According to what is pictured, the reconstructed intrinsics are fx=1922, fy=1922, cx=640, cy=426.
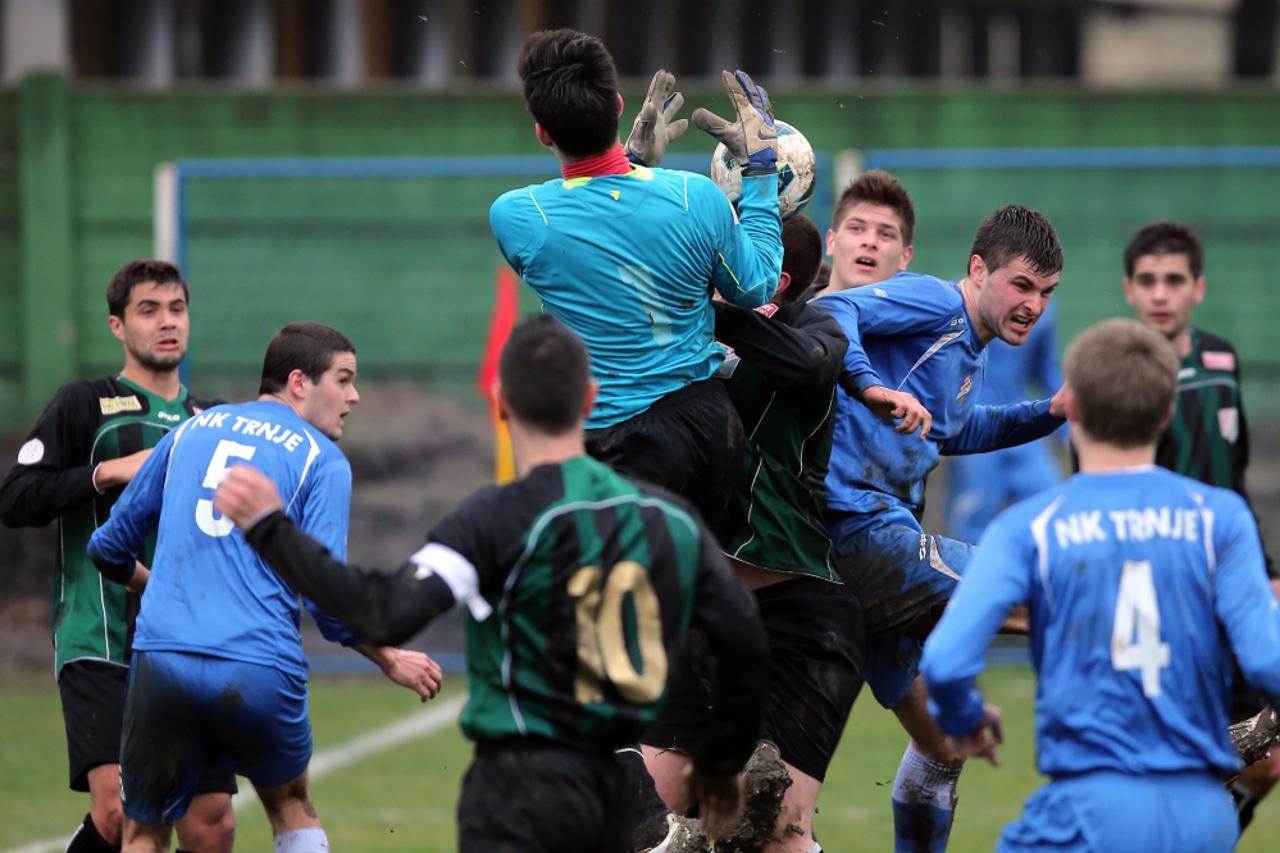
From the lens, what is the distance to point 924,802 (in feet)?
20.9

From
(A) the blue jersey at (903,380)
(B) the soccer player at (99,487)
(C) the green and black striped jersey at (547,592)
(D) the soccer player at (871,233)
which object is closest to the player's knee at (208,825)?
(B) the soccer player at (99,487)

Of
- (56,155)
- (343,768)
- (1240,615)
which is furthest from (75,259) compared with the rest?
(1240,615)

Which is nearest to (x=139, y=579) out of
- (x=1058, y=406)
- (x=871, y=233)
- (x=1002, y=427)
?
(x=871, y=233)

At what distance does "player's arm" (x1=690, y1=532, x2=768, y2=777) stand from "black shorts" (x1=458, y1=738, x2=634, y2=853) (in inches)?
13.3

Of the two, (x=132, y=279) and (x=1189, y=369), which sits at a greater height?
(x=132, y=279)

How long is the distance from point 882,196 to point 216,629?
8.61 ft

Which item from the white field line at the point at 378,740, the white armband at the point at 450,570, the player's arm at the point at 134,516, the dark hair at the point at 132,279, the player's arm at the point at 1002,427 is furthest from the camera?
the white field line at the point at 378,740

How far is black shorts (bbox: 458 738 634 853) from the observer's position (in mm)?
4156

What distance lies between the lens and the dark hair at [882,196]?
21.0ft

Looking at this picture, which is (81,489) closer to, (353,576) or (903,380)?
(353,576)

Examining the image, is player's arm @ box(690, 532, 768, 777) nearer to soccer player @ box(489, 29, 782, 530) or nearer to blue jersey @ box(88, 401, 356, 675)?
soccer player @ box(489, 29, 782, 530)

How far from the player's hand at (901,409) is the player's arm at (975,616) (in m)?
1.02

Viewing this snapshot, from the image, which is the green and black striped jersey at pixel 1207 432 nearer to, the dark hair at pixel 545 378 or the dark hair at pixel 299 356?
the dark hair at pixel 299 356

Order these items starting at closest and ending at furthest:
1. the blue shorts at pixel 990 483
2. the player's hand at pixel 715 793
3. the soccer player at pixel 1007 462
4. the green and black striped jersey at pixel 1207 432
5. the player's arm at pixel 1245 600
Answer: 1. the player's arm at pixel 1245 600
2. the player's hand at pixel 715 793
3. the green and black striped jersey at pixel 1207 432
4. the soccer player at pixel 1007 462
5. the blue shorts at pixel 990 483
